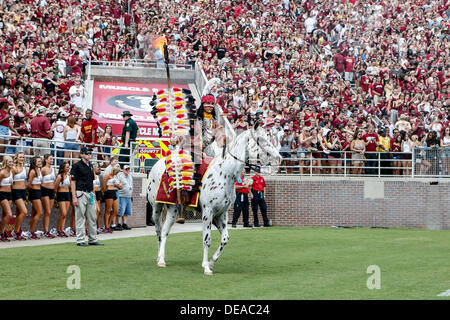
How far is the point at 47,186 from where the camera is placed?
1986cm

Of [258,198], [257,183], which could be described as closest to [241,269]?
[257,183]

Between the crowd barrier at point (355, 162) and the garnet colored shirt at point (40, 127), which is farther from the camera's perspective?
the crowd barrier at point (355, 162)

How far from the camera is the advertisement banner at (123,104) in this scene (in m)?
31.2

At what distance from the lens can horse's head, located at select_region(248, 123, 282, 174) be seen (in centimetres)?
1293

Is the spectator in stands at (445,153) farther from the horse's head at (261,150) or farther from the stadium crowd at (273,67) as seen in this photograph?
the horse's head at (261,150)

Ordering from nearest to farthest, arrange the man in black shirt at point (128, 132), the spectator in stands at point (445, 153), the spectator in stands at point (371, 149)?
the man in black shirt at point (128, 132)
the spectator in stands at point (445, 153)
the spectator in stands at point (371, 149)

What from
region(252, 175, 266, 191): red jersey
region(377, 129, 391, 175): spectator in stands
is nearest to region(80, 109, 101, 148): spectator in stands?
region(252, 175, 266, 191): red jersey

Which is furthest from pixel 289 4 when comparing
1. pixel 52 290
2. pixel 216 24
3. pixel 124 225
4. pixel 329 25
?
pixel 52 290

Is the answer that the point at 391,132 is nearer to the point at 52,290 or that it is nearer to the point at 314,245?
the point at 314,245

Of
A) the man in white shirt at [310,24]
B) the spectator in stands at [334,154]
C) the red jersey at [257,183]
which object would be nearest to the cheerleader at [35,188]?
the red jersey at [257,183]

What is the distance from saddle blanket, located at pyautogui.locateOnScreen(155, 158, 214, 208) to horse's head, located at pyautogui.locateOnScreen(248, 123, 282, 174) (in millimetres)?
1103

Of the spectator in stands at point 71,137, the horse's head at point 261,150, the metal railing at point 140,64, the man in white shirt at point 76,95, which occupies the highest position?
the metal railing at point 140,64

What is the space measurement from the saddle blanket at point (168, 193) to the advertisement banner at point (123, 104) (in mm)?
16517
